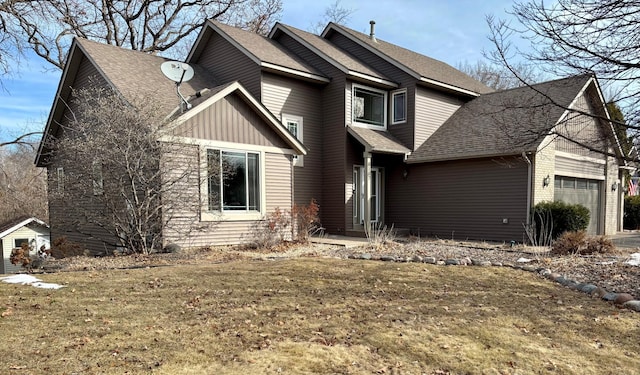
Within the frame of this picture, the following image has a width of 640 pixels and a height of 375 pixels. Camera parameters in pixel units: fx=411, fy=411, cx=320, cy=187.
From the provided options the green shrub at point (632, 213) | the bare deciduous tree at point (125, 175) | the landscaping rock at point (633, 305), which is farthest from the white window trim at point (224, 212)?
the green shrub at point (632, 213)

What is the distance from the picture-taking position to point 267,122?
37.3ft

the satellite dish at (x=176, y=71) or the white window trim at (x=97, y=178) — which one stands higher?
the satellite dish at (x=176, y=71)

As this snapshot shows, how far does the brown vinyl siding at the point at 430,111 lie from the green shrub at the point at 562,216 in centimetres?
475

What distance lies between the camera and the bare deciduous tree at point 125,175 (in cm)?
830

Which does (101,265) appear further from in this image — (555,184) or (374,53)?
(555,184)

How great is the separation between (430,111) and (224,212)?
9.16 metres

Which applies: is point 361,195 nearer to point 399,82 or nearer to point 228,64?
point 399,82

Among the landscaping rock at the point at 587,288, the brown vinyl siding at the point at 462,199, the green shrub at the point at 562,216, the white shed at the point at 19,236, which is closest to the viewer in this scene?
the landscaping rock at the point at 587,288

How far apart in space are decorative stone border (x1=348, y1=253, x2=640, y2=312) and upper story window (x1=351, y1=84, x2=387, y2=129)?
7.14 m

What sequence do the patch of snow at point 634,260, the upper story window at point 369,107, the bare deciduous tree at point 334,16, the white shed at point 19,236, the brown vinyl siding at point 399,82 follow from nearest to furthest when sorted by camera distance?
1. the patch of snow at point 634,260
2. the upper story window at point 369,107
3. the brown vinyl siding at point 399,82
4. the white shed at point 19,236
5. the bare deciduous tree at point 334,16

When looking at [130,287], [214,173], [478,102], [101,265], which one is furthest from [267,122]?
[478,102]

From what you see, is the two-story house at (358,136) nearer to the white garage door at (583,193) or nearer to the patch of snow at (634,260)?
the white garage door at (583,193)

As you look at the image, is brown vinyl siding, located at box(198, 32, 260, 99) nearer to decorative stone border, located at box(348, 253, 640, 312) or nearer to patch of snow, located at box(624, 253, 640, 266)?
decorative stone border, located at box(348, 253, 640, 312)

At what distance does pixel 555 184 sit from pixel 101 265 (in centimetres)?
1377
